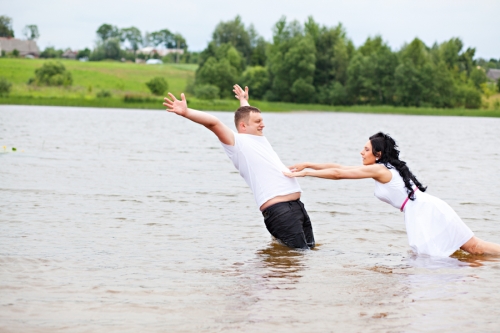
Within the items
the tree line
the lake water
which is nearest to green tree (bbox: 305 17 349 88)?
the tree line

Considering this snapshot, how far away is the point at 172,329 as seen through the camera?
5.66 m

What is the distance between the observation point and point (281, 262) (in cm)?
858

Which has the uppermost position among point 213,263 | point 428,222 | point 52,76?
point 52,76

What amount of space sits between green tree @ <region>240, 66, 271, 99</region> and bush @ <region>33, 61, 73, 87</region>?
3779 cm

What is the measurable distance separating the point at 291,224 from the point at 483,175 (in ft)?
44.7

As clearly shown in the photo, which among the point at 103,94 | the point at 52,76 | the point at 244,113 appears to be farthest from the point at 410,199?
the point at 52,76

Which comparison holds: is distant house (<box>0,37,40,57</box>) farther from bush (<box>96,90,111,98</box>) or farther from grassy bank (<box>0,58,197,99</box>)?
bush (<box>96,90,111,98</box>)

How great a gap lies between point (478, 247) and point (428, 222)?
2.80 feet

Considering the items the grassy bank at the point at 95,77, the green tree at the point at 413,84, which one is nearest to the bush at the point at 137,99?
the grassy bank at the point at 95,77

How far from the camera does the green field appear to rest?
68688 mm

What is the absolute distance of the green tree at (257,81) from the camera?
402 ft

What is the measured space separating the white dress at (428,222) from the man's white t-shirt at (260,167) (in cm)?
119

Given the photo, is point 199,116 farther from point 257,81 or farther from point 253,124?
point 257,81

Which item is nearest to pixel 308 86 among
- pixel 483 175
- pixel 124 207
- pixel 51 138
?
pixel 51 138
